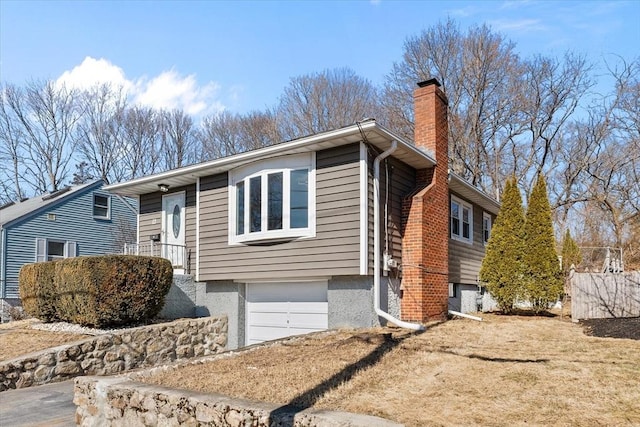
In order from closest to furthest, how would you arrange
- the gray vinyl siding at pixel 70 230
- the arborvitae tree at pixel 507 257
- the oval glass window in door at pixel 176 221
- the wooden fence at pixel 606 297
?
1. the wooden fence at pixel 606 297
2. the arborvitae tree at pixel 507 257
3. the oval glass window in door at pixel 176 221
4. the gray vinyl siding at pixel 70 230

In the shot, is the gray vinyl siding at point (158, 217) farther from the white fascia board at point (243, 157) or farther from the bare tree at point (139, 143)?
the bare tree at point (139, 143)

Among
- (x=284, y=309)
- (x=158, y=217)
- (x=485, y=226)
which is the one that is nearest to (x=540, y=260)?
(x=485, y=226)

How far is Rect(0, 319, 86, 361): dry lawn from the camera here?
9164 mm

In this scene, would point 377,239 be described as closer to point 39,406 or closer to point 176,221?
point 39,406

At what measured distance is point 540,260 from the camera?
459 inches

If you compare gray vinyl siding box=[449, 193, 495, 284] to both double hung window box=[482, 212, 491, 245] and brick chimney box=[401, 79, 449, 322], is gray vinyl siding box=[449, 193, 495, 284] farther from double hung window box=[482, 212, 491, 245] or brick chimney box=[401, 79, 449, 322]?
brick chimney box=[401, 79, 449, 322]

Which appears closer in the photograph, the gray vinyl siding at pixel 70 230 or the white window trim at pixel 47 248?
the gray vinyl siding at pixel 70 230

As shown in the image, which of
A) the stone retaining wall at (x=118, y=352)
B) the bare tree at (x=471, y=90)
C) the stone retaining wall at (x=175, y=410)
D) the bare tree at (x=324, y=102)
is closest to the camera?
the stone retaining wall at (x=175, y=410)

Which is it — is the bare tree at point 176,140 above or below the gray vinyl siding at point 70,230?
above

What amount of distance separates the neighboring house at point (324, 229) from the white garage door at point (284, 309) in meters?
0.03

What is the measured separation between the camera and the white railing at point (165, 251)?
12898 mm

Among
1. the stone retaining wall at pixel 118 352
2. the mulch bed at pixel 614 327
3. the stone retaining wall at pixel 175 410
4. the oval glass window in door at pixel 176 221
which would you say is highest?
the oval glass window in door at pixel 176 221

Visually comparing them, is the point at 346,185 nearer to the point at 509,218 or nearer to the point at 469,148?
the point at 509,218

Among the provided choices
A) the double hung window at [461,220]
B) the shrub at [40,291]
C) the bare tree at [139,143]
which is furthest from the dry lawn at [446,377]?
the bare tree at [139,143]
